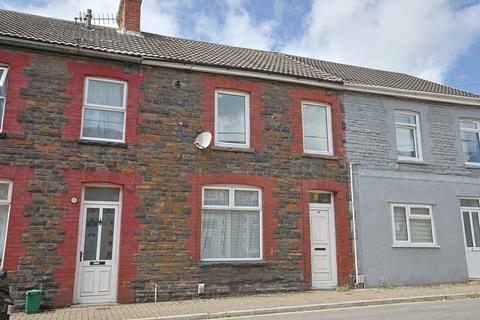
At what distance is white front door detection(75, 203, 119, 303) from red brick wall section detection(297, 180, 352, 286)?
5.25 meters

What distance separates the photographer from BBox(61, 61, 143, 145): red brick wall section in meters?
11.0

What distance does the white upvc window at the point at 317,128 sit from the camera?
13.5 metres

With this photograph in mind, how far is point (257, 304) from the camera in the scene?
9.94 metres

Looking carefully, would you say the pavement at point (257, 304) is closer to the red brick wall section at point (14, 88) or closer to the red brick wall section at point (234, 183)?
the red brick wall section at point (234, 183)

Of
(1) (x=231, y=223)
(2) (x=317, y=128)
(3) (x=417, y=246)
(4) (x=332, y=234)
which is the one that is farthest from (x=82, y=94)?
(3) (x=417, y=246)

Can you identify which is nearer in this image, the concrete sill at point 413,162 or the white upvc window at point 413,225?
the white upvc window at point 413,225

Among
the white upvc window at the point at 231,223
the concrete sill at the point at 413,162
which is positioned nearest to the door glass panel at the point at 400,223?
the concrete sill at the point at 413,162

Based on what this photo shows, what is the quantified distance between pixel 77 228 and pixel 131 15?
852 cm

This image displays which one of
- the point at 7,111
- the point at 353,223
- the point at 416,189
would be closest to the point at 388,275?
the point at 353,223

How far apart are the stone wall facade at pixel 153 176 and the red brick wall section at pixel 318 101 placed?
70mm

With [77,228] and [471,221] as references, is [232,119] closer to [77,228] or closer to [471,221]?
[77,228]

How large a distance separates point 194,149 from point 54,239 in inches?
167

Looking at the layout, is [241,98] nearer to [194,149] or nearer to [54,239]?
[194,149]

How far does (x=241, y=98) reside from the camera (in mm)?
13070
